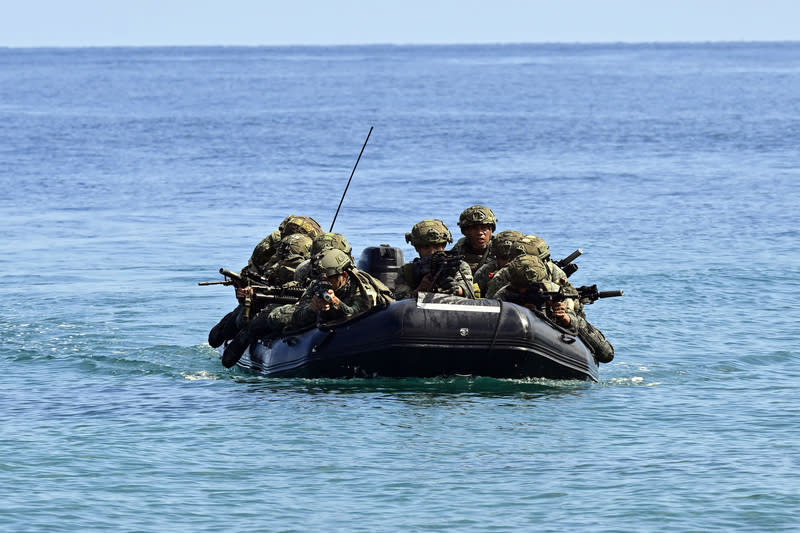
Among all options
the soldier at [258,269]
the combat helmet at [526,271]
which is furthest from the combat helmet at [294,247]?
the combat helmet at [526,271]

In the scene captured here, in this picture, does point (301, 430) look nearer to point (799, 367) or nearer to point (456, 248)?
point (456, 248)

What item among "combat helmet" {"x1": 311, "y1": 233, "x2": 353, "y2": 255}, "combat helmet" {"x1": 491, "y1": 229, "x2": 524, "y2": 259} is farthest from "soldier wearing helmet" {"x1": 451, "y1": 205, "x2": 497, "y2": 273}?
"combat helmet" {"x1": 311, "y1": 233, "x2": 353, "y2": 255}

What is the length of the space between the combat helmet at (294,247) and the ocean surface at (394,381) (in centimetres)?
179

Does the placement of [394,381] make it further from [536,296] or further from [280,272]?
[280,272]

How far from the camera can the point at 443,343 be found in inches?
658

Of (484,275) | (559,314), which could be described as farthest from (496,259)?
(559,314)

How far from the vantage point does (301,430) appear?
54.9 feet

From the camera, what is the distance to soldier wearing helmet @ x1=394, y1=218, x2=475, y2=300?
1773 cm

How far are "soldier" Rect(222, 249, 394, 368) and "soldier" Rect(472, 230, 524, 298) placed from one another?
1550mm

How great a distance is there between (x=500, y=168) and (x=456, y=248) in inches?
1515

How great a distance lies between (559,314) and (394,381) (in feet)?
7.35

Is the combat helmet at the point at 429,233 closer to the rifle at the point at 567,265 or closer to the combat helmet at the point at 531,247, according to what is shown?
the combat helmet at the point at 531,247

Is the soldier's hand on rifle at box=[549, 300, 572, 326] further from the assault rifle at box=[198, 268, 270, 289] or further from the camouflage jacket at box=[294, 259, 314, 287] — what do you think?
the assault rifle at box=[198, 268, 270, 289]

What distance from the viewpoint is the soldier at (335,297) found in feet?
56.1
